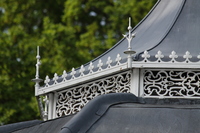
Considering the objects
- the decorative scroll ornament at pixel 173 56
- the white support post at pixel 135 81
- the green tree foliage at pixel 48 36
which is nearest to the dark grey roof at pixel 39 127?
the white support post at pixel 135 81

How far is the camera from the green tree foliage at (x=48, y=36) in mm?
25094

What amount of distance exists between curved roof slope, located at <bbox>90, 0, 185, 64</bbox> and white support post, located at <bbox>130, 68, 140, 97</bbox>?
0.42 m

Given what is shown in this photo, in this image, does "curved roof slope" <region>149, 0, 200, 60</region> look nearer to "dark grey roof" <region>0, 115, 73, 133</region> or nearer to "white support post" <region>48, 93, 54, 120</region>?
"dark grey roof" <region>0, 115, 73, 133</region>

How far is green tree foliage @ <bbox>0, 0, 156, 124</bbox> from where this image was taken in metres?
25.1

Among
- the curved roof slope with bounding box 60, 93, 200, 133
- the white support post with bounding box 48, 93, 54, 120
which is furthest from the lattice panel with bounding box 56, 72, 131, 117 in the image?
the curved roof slope with bounding box 60, 93, 200, 133

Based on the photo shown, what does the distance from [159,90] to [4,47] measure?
1361 centimetres

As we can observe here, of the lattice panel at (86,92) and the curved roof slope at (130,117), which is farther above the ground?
the lattice panel at (86,92)

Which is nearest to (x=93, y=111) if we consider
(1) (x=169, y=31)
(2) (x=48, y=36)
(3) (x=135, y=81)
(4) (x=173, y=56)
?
(3) (x=135, y=81)

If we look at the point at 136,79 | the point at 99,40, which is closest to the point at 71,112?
the point at 136,79

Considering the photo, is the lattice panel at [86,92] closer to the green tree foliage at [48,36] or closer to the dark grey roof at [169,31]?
the dark grey roof at [169,31]

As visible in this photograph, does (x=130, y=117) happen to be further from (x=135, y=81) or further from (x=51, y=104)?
(x=51, y=104)

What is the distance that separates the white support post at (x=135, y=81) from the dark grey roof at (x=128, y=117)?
0.28m

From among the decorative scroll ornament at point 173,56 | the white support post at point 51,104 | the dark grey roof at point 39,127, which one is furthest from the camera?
the white support post at point 51,104

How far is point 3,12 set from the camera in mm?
30750
